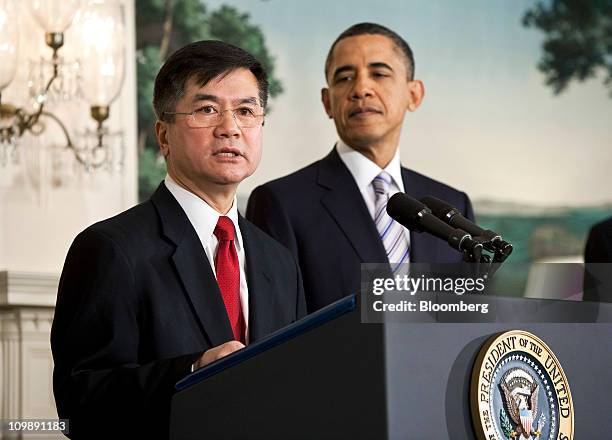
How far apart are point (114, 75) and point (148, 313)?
300 centimetres

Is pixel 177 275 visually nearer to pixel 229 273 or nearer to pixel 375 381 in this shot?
pixel 229 273

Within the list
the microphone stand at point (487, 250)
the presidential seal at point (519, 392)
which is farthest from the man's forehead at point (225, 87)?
the presidential seal at point (519, 392)

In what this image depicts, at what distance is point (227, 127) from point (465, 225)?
607mm

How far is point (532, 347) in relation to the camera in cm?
160

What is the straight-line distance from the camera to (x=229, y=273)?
2305mm

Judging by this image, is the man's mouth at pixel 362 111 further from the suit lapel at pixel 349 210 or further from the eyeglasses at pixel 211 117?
the eyeglasses at pixel 211 117

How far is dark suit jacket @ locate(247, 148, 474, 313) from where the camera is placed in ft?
9.91

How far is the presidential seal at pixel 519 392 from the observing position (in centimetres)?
152

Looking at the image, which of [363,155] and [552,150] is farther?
[552,150]

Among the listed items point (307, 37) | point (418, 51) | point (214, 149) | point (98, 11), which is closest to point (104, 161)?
point (98, 11)

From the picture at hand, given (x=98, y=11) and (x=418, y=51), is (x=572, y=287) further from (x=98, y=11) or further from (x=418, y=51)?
(x=418, y=51)

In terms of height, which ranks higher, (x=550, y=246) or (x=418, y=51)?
(x=418, y=51)

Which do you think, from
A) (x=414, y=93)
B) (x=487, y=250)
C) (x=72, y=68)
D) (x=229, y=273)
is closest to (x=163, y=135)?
(x=229, y=273)

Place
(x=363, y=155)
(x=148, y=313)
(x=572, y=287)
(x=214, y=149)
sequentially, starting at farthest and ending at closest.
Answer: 1. (x=363, y=155)
2. (x=214, y=149)
3. (x=148, y=313)
4. (x=572, y=287)
